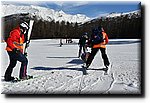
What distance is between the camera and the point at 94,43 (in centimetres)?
371

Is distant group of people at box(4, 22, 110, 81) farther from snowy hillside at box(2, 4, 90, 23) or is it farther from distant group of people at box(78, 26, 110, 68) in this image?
snowy hillside at box(2, 4, 90, 23)

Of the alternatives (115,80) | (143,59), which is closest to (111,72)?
(115,80)

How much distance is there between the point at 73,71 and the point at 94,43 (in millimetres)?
354

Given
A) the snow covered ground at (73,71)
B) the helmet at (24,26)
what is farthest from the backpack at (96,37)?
the helmet at (24,26)

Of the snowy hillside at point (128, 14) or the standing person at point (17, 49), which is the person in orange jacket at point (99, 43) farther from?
the standing person at point (17, 49)

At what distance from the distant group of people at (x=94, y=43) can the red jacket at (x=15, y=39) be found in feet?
1.94

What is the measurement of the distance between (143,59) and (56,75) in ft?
2.87

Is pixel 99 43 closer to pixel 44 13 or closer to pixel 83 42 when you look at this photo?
pixel 83 42

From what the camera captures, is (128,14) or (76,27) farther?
(76,27)

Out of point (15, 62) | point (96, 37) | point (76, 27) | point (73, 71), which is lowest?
point (73, 71)

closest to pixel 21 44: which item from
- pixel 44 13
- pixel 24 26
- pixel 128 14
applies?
pixel 24 26

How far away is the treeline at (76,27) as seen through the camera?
3.63 metres

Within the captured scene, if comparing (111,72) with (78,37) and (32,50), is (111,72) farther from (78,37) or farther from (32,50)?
(32,50)

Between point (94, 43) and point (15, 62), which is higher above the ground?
point (94, 43)
